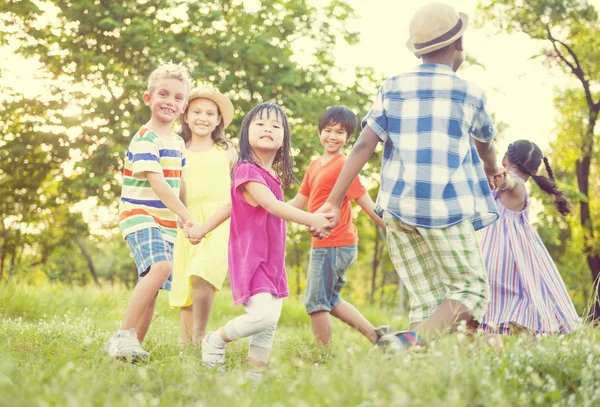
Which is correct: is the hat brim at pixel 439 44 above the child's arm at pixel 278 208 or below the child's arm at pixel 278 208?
above

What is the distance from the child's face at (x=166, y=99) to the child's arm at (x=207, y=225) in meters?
0.85

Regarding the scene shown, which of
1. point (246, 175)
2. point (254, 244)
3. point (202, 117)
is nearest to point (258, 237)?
point (254, 244)

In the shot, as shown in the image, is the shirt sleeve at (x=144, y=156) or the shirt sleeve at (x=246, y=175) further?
the shirt sleeve at (x=144, y=156)

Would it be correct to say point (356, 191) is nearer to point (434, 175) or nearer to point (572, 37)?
point (434, 175)

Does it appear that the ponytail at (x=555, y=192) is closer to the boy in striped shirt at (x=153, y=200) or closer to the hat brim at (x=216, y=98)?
the hat brim at (x=216, y=98)

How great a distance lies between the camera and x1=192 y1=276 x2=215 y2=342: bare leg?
4.89 metres

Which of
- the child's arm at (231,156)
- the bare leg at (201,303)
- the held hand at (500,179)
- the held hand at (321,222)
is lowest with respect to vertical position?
the bare leg at (201,303)

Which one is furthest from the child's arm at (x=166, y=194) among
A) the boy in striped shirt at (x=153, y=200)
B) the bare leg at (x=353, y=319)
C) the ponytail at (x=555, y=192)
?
the ponytail at (x=555, y=192)

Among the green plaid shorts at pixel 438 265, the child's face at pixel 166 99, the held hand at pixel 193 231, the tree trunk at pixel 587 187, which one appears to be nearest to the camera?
the green plaid shorts at pixel 438 265

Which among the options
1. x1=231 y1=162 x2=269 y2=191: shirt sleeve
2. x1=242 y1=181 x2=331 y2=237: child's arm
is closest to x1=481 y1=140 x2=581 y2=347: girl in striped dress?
x1=242 y1=181 x2=331 y2=237: child's arm

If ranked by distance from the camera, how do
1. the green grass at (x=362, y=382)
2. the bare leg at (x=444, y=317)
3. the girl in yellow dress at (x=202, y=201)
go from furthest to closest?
the girl in yellow dress at (x=202, y=201), the bare leg at (x=444, y=317), the green grass at (x=362, y=382)

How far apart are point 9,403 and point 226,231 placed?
2.90 m

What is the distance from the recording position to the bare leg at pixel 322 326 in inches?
211

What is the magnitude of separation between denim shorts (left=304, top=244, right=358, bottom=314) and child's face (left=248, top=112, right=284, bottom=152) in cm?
141
